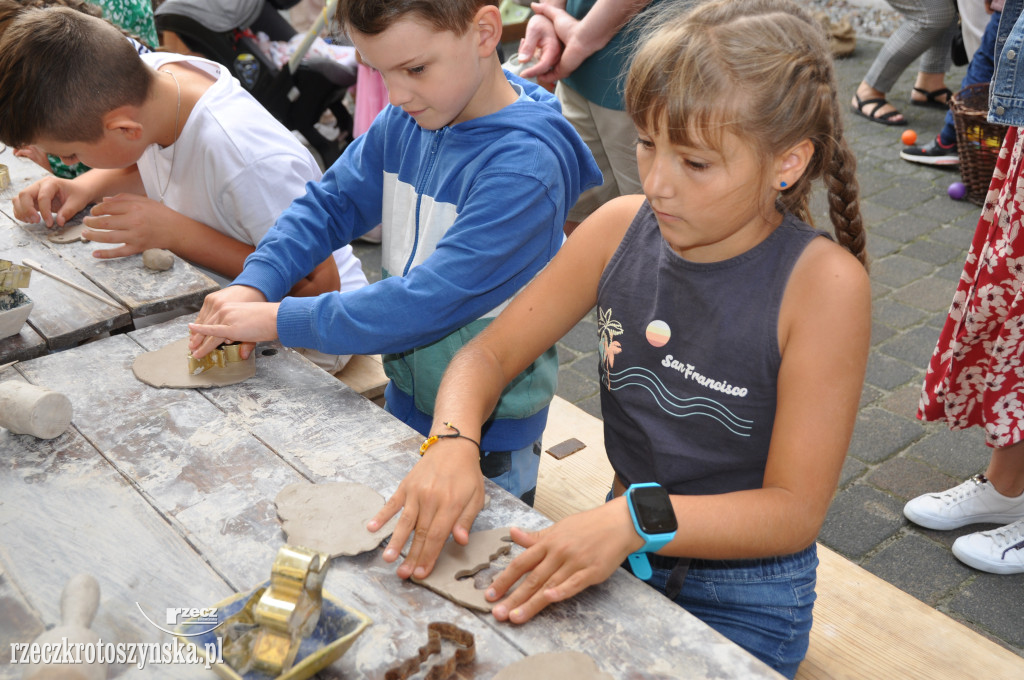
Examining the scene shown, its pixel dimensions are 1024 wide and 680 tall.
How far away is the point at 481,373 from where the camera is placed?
151cm

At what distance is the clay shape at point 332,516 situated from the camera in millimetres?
1206

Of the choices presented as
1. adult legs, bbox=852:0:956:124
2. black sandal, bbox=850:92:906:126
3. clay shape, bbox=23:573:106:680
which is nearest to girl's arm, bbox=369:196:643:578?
clay shape, bbox=23:573:106:680

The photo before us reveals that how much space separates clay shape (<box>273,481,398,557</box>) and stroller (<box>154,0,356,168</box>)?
3.72 m

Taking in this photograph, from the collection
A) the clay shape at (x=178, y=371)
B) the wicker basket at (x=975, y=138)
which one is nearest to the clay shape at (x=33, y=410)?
the clay shape at (x=178, y=371)

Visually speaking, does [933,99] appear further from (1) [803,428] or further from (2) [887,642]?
(1) [803,428]

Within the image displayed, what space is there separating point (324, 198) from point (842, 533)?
6.15 feet

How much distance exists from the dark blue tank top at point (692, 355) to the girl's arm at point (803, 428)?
47 millimetres

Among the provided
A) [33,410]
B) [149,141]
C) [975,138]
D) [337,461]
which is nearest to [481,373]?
[337,461]

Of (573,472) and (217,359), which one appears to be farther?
(573,472)

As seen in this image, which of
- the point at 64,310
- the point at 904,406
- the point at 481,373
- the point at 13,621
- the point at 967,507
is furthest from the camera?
the point at 904,406

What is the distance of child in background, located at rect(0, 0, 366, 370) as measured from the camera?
208cm

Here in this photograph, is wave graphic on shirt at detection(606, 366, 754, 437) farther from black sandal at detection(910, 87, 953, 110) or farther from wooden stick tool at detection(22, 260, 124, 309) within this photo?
black sandal at detection(910, 87, 953, 110)

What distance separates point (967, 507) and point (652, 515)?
6.26 ft

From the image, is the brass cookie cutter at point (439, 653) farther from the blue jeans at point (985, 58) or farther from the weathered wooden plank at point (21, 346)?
the blue jeans at point (985, 58)
